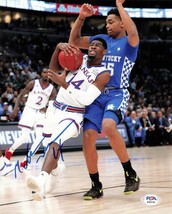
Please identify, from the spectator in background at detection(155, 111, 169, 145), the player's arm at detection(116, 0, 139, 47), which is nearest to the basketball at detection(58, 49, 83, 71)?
the player's arm at detection(116, 0, 139, 47)

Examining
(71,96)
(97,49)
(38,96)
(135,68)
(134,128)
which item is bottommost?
(134,128)

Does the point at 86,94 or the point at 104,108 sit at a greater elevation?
the point at 86,94

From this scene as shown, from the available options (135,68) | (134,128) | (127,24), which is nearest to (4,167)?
(127,24)

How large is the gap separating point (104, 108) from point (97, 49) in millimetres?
627

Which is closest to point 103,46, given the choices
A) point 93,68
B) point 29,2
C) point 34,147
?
point 93,68

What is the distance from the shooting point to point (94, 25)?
33812 millimetres

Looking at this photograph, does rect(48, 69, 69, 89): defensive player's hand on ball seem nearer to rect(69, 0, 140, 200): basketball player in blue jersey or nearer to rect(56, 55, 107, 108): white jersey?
rect(56, 55, 107, 108): white jersey

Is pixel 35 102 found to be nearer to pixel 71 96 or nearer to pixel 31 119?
pixel 31 119

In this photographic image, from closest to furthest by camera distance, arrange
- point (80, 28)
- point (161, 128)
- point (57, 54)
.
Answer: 1. point (57, 54)
2. point (80, 28)
3. point (161, 128)

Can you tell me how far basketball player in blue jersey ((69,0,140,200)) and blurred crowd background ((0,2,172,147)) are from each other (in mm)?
8787

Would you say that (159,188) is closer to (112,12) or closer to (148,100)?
(112,12)

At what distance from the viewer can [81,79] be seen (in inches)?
211

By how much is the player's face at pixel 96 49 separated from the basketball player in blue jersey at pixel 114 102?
17cm

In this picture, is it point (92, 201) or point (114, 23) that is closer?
point (92, 201)
